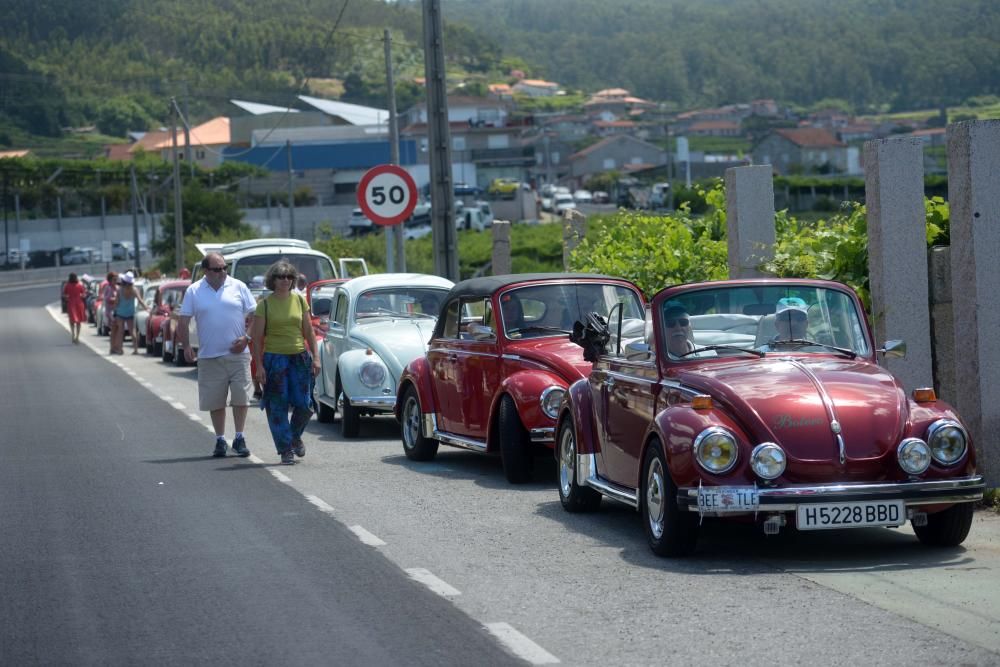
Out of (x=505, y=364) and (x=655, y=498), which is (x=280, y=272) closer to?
(x=505, y=364)

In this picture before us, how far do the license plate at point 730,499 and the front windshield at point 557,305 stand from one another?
461 centimetres

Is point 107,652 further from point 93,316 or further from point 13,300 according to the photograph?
point 13,300

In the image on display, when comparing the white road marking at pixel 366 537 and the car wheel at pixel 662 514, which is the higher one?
the car wheel at pixel 662 514

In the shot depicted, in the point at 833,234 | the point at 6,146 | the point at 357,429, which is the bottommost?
the point at 357,429

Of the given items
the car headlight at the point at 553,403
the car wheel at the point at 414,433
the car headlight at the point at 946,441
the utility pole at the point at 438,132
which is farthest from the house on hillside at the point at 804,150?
the car headlight at the point at 946,441

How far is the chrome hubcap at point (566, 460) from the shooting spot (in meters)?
10.6

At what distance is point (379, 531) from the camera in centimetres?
992

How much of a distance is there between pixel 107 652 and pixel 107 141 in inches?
7507

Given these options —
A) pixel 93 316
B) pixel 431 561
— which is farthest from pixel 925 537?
pixel 93 316

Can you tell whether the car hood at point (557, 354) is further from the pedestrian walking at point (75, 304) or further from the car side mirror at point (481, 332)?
the pedestrian walking at point (75, 304)

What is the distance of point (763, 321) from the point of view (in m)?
9.59

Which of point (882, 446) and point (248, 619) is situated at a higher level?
point (882, 446)

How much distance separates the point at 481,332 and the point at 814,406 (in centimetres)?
472

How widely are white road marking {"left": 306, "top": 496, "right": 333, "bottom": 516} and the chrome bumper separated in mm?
3333
